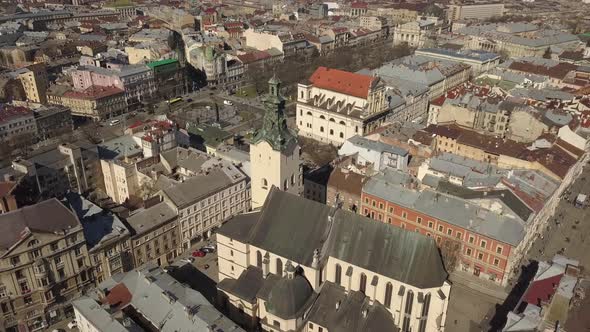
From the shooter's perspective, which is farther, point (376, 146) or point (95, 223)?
point (376, 146)

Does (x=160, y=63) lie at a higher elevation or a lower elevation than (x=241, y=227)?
higher

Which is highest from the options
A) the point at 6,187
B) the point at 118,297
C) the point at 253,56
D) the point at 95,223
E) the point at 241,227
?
the point at 6,187

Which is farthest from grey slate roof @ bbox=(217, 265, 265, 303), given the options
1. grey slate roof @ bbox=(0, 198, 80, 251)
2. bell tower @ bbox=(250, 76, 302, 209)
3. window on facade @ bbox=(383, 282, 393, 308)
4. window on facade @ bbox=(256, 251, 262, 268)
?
grey slate roof @ bbox=(0, 198, 80, 251)

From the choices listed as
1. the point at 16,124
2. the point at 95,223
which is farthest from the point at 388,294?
the point at 16,124

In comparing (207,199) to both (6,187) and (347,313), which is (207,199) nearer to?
(6,187)

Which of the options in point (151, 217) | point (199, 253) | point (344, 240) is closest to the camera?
point (344, 240)

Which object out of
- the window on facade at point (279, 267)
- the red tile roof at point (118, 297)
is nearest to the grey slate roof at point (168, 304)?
the red tile roof at point (118, 297)
